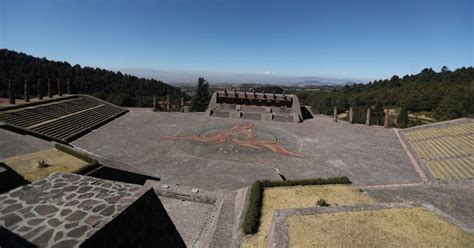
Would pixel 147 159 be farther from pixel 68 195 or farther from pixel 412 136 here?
pixel 412 136

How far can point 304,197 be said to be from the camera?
41.1 ft

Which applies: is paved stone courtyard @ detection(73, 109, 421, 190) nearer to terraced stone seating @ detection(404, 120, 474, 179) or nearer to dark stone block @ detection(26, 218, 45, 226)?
terraced stone seating @ detection(404, 120, 474, 179)

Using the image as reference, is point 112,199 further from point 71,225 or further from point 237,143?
point 237,143

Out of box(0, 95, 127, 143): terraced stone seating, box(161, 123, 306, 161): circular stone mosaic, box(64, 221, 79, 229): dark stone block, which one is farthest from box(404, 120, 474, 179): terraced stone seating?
box(0, 95, 127, 143): terraced stone seating

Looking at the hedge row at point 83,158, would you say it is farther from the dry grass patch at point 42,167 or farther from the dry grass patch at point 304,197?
the dry grass patch at point 304,197

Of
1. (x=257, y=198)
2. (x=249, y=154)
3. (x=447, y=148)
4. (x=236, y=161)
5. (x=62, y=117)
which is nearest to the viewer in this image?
(x=257, y=198)

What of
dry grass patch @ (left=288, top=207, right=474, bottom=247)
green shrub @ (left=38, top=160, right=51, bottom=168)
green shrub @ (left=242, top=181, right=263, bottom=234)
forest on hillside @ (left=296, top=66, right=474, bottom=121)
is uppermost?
forest on hillside @ (left=296, top=66, right=474, bottom=121)

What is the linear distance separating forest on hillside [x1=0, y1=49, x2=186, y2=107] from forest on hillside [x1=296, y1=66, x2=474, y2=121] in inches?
1967

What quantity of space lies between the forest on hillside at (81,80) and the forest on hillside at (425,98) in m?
50.0

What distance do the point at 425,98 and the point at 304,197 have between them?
67.4m

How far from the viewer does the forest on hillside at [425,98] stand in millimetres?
51938

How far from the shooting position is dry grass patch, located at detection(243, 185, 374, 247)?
1154cm

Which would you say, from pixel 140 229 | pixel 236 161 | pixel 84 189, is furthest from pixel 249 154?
pixel 140 229

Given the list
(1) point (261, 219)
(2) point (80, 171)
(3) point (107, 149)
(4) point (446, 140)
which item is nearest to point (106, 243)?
(1) point (261, 219)
